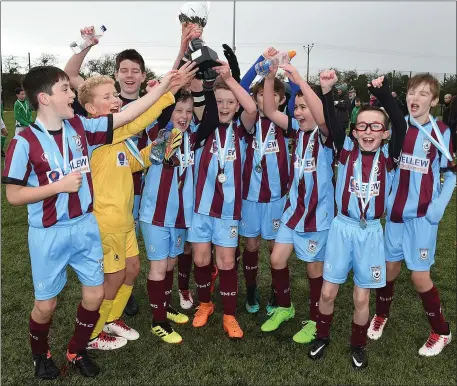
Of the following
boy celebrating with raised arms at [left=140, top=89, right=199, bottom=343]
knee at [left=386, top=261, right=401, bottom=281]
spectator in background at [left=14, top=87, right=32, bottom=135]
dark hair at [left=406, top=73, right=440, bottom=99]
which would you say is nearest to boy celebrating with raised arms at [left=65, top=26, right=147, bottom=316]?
boy celebrating with raised arms at [left=140, top=89, right=199, bottom=343]

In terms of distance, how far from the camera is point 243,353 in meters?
3.57

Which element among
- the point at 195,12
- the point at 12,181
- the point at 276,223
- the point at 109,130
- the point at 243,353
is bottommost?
the point at 243,353

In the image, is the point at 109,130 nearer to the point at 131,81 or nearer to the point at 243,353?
the point at 131,81

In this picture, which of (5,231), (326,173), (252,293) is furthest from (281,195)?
(5,231)

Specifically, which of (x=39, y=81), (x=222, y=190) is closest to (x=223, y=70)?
(x=222, y=190)

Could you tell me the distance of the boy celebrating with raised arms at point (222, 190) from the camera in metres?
3.70

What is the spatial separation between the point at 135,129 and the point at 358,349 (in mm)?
2337

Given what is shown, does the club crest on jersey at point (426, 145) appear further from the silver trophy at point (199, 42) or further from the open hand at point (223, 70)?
the silver trophy at point (199, 42)

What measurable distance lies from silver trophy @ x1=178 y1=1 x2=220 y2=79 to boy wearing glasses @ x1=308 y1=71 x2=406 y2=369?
2.74 ft

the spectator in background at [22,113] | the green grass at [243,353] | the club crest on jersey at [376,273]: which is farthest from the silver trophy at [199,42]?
the spectator in background at [22,113]

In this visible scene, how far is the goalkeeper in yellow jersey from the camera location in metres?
3.26

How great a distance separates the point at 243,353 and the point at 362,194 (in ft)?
5.10

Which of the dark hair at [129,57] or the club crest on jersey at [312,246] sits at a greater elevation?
the dark hair at [129,57]

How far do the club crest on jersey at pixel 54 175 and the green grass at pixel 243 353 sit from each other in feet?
4.73
